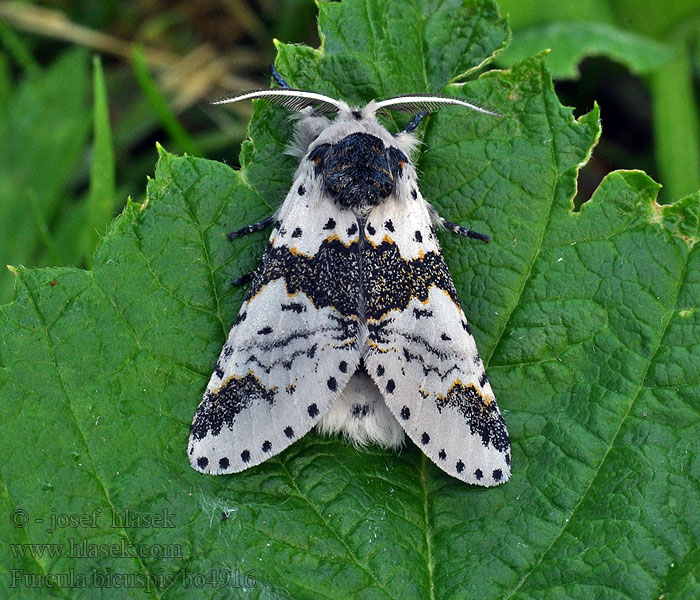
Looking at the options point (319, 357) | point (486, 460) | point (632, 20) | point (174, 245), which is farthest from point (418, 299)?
point (632, 20)

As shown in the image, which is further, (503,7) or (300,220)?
(503,7)

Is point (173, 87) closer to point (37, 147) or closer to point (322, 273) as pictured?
point (37, 147)

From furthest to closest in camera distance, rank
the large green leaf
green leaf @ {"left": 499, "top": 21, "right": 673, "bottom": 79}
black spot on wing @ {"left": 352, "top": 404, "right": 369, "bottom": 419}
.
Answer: green leaf @ {"left": 499, "top": 21, "right": 673, "bottom": 79}
black spot on wing @ {"left": 352, "top": 404, "right": 369, "bottom": 419}
the large green leaf

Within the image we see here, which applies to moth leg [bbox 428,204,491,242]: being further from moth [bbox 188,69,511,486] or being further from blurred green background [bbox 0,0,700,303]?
blurred green background [bbox 0,0,700,303]

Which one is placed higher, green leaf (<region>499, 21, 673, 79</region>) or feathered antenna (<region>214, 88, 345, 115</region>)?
feathered antenna (<region>214, 88, 345, 115</region>)

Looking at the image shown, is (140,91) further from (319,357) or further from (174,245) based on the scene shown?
(319,357)

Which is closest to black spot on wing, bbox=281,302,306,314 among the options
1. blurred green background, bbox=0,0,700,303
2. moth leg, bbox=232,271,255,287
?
moth leg, bbox=232,271,255,287

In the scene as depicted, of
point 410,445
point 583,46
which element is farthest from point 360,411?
point 583,46
